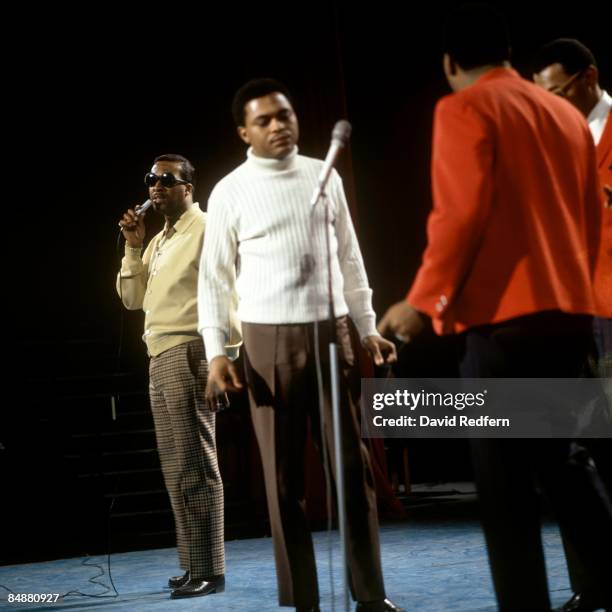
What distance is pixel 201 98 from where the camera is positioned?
5.89m

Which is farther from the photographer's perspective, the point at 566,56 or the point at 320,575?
the point at 320,575

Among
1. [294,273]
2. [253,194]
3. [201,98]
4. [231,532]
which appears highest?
[201,98]

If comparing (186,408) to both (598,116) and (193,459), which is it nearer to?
(193,459)

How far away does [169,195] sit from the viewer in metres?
3.34

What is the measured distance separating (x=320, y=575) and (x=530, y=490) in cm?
175

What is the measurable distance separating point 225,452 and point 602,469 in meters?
2.97

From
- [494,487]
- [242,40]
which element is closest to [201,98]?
[242,40]

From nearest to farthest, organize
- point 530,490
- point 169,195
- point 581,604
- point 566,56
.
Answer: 1. point 530,490
2. point 581,604
3. point 566,56
4. point 169,195

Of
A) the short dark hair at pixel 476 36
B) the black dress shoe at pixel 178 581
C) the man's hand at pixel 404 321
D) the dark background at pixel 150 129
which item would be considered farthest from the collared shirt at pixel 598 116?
the dark background at pixel 150 129

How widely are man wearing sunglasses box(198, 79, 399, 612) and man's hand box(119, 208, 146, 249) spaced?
1.09 meters

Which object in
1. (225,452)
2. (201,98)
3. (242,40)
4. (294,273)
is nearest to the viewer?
(294,273)

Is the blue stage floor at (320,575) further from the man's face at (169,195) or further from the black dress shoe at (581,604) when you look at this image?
the man's face at (169,195)

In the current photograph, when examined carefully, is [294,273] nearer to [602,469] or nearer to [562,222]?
[562,222]

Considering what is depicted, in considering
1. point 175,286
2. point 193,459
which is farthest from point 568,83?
point 193,459
